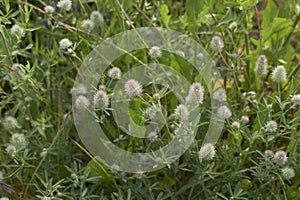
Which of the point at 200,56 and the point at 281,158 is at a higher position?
the point at 200,56

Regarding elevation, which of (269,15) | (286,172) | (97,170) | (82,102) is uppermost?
(269,15)

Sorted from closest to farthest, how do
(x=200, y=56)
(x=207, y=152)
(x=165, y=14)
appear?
(x=207, y=152) < (x=200, y=56) < (x=165, y=14)

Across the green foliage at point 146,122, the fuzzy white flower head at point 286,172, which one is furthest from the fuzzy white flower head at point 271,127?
the fuzzy white flower head at point 286,172

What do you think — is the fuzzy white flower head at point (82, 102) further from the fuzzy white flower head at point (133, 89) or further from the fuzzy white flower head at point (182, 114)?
the fuzzy white flower head at point (182, 114)

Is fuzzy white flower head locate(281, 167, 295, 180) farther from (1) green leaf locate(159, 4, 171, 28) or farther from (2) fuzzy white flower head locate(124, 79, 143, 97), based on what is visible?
(1) green leaf locate(159, 4, 171, 28)

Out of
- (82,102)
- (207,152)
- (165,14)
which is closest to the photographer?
Result: (207,152)

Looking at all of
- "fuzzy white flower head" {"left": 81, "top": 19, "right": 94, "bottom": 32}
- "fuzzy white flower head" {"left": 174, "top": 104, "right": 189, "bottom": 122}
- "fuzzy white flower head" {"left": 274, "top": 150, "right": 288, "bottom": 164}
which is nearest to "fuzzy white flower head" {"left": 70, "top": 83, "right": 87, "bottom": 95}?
"fuzzy white flower head" {"left": 81, "top": 19, "right": 94, "bottom": 32}

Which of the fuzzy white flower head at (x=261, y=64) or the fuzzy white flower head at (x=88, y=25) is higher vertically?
the fuzzy white flower head at (x=88, y=25)

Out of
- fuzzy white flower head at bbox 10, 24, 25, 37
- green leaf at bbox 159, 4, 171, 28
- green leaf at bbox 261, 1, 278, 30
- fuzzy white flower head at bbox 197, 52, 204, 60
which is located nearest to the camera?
fuzzy white flower head at bbox 10, 24, 25, 37

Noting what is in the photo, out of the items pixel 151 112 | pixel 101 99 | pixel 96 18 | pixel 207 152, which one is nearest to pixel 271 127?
pixel 207 152

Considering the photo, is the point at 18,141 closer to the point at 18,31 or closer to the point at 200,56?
the point at 18,31

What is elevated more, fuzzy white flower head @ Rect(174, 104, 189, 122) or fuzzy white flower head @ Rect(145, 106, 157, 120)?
fuzzy white flower head @ Rect(174, 104, 189, 122)

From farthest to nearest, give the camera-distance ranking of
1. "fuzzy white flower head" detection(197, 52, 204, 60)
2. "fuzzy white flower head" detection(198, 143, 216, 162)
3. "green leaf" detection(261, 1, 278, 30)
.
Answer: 1. "green leaf" detection(261, 1, 278, 30)
2. "fuzzy white flower head" detection(197, 52, 204, 60)
3. "fuzzy white flower head" detection(198, 143, 216, 162)

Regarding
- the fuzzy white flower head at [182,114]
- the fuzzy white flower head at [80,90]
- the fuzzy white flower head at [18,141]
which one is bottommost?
the fuzzy white flower head at [18,141]
